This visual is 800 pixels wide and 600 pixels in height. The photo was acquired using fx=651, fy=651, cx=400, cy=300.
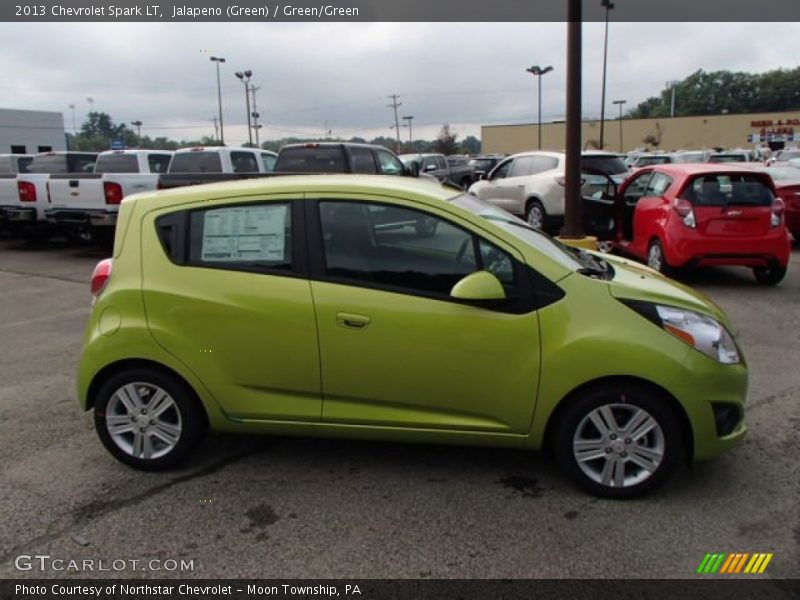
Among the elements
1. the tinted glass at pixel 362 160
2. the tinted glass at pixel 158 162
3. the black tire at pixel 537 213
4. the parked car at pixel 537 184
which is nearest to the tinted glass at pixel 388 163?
the tinted glass at pixel 362 160

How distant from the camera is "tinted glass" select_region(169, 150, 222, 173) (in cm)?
1265

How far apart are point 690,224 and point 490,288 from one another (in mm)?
5906

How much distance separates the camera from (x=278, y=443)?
4.13m

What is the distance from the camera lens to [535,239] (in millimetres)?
3738

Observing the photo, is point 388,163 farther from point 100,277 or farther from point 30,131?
point 30,131

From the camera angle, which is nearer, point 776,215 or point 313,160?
point 776,215

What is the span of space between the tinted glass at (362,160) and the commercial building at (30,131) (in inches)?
1861

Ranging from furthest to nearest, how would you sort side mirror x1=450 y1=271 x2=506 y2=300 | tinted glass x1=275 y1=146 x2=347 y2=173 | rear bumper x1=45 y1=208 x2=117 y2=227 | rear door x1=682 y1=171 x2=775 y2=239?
rear bumper x1=45 y1=208 x2=117 y2=227 → tinted glass x1=275 y1=146 x2=347 y2=173 → rear door x1=682 y1=171 x2=775 y2=239 → side mirror x1=450 y1=271 x2=506 y2=300

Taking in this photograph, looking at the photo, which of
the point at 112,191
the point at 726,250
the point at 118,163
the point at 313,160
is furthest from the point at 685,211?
the point at 118,163

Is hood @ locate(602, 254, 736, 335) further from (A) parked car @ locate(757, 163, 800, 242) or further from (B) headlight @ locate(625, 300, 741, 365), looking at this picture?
(A) parked car @ locate(757, 163, 800, 242)

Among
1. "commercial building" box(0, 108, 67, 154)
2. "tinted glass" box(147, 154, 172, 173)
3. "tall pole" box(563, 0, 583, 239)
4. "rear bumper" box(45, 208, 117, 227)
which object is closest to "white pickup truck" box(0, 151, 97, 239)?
"rear bumper" box(45, 208, 117, 227)

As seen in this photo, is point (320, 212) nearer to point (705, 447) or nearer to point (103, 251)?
point (705, 447)

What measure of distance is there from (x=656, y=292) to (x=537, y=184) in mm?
9301

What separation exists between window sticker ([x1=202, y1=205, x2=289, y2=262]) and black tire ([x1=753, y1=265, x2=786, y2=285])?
7.28 metres
